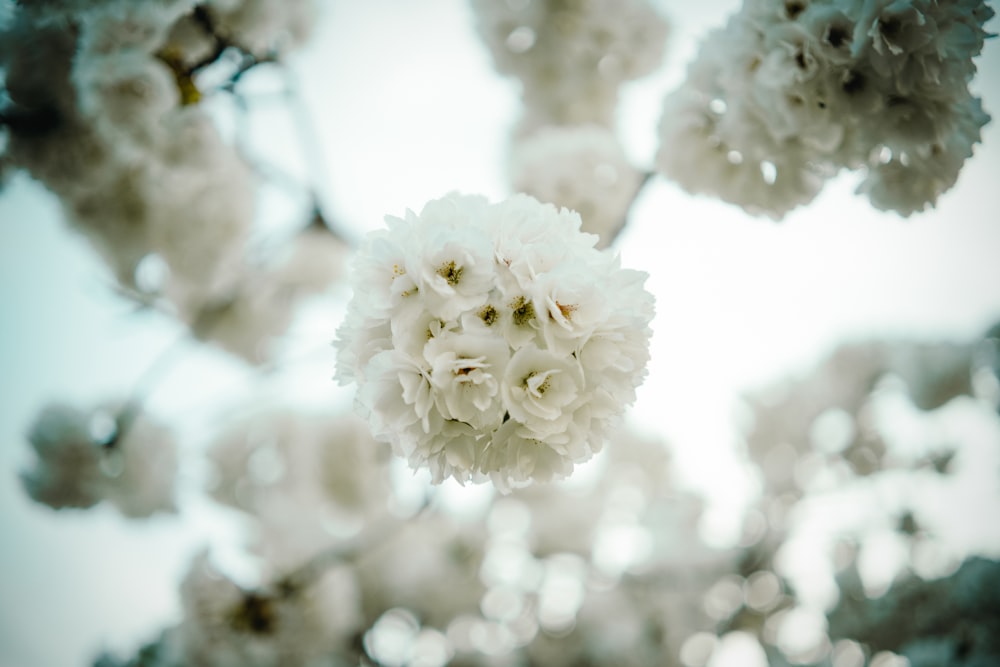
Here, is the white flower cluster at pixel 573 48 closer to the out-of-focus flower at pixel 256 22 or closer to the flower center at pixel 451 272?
the out-of-focus flower at pixel 256 22

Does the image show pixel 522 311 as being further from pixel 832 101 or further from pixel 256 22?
pixel 256 22

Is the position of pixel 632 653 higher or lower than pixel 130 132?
lower

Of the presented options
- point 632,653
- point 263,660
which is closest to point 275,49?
point 263,660

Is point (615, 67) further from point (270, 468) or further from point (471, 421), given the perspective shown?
point (270, 468)

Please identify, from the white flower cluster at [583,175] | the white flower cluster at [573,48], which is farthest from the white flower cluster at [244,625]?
the white flower cluster at [573,48]

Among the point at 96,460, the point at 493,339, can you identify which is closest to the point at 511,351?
the point at 493,339

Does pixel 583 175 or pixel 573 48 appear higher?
pixel 573 48

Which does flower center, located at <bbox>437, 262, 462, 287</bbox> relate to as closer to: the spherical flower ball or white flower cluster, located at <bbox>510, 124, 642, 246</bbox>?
the spherical flower ball

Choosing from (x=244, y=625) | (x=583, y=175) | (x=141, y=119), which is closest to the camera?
(x=141, y=119)
